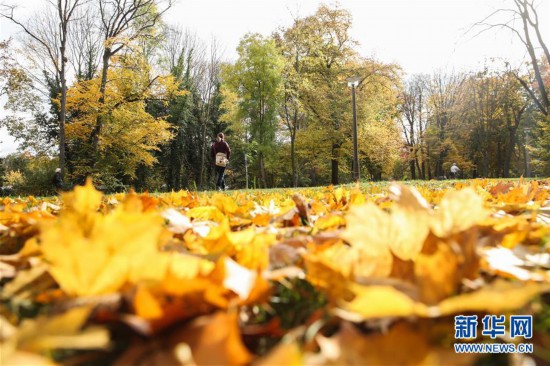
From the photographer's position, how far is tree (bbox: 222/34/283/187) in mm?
27016

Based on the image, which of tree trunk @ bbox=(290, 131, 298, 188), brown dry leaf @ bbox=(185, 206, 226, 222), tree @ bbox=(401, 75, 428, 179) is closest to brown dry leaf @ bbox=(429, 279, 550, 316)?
brown dry leaf @ bbox=(185, 206, 226, 222)

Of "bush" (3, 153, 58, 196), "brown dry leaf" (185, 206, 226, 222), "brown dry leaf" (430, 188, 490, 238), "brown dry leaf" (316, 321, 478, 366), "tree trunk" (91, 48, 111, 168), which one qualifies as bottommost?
"brown dry leaf" (316, 321, 478, 366)

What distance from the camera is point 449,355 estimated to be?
292 millimetres

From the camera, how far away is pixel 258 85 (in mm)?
27328

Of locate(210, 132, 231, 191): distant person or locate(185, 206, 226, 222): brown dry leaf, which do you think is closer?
locate(185, 206, 226, 222): brown dry leaf

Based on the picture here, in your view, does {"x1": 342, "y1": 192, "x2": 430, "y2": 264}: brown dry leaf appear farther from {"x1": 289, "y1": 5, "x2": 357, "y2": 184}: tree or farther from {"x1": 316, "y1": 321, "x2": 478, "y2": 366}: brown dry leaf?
{"x1": 289, "y1": 5, "x2": 357, "y2": 184}: tree

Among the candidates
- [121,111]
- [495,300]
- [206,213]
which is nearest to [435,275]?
[495,300]

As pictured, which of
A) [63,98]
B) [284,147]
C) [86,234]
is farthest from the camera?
[284,147]

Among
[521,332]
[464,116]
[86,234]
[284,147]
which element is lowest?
[521,332]

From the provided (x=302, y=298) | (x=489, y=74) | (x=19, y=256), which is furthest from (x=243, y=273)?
(x=489, y=74)

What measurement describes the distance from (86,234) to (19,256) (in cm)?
15

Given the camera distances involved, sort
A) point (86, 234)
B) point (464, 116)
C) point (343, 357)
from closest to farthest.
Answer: point (343, 357) < point (86, 234) < point (464, 116)

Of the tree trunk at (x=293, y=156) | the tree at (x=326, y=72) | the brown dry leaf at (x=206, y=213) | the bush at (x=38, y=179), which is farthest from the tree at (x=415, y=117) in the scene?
the brown dry leaf at (x=206, y=213)

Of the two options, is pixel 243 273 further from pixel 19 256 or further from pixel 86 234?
pixel 19 256
